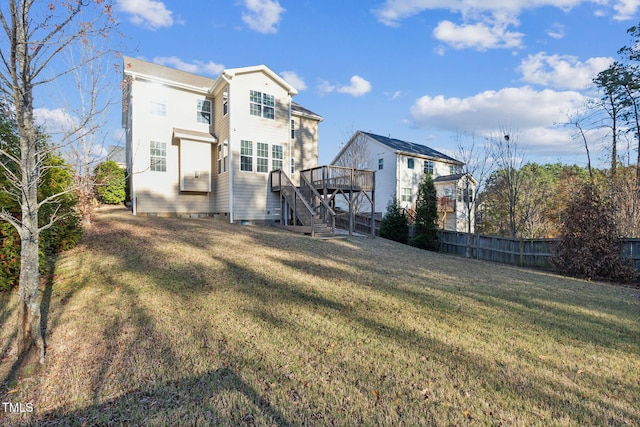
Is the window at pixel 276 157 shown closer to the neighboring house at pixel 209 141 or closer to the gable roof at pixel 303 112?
the neighboring house at pixel 209 141

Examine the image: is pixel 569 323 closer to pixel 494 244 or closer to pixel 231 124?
pixel 494 244

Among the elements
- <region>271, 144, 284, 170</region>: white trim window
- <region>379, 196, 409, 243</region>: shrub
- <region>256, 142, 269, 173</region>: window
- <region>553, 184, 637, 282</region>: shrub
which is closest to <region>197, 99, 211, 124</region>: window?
<region>256, 142, 269, 173</region>: window

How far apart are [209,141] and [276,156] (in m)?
3.53

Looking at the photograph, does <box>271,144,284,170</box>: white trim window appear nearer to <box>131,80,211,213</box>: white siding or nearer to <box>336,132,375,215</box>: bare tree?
<box>131,80,211,213</box>: white siding

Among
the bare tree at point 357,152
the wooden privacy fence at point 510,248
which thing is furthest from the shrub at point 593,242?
the bare tree at point 357,152

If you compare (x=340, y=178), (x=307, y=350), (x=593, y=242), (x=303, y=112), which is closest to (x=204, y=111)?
(x=303, y=112)

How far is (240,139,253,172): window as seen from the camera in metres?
15.0

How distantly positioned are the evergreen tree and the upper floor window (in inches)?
376

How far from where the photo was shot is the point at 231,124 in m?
14.8

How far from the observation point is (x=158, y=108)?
15.1 meters

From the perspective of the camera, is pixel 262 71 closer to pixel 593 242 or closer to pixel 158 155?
pixel 158 155

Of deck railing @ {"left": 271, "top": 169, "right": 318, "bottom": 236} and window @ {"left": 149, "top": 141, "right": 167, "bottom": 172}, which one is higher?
window @ {"left": 149, "top": 141, "right": 167, "bottom": 172}

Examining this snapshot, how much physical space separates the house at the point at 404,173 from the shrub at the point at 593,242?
573 inches

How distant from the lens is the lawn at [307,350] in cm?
267
